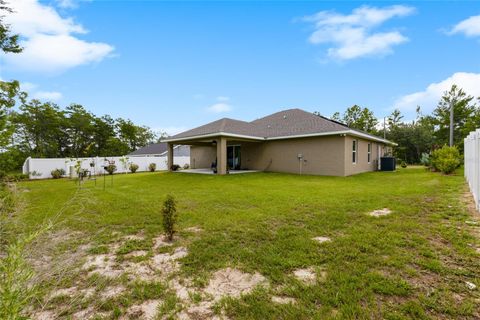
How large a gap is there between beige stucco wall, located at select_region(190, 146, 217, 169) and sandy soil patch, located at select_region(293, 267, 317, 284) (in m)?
17.2

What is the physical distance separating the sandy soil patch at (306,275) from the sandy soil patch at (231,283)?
41cm

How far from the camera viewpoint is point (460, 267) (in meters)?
2.67

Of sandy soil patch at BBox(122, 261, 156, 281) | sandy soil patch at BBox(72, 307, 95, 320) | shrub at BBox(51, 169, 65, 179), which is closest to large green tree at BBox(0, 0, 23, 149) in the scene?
sandy soil patch at BBox(122, 261, 156, 281)

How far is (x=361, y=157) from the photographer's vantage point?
14211 mm

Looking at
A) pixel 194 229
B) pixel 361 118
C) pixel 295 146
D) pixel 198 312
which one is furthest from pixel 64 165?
pixel 361 118

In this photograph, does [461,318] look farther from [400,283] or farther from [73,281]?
[73,281]

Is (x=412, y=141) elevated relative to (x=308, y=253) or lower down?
elevated

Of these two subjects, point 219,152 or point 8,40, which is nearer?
point 8,40

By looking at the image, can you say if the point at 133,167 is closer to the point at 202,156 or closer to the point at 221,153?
the point at 202,156

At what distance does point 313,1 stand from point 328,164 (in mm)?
8204

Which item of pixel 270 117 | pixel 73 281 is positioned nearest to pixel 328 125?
pixel 270 117

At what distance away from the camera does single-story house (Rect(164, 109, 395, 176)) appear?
496 inches

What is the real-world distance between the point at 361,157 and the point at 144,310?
15.0m

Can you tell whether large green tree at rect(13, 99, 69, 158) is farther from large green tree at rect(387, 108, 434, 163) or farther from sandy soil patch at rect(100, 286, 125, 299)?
large green tree at rect(387, 108, 434, 163)
